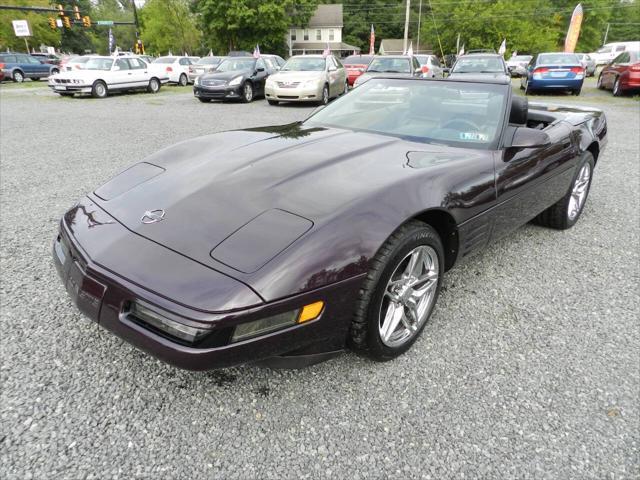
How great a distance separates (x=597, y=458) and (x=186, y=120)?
10.2m

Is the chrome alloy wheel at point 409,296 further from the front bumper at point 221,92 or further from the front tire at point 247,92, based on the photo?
the front tire at point 247,92

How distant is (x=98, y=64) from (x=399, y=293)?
16868 mm

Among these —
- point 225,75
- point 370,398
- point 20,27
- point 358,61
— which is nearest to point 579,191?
point 370,398

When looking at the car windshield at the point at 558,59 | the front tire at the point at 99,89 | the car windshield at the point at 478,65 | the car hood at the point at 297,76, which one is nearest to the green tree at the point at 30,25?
the front tire at the point at 99,89

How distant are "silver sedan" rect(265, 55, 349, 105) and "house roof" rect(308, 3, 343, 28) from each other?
60677mm

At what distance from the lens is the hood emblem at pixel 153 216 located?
196 centimetres

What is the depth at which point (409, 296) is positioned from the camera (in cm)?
219

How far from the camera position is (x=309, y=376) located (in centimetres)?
208

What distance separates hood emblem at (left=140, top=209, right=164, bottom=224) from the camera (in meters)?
1.96

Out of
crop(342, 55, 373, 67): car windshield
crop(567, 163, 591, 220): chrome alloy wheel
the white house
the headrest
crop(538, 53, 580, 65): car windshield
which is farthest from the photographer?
the white house

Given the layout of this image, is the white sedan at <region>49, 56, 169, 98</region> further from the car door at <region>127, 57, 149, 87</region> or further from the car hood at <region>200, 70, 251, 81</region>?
the car hood at <region>200, 70, 251, 81</region>

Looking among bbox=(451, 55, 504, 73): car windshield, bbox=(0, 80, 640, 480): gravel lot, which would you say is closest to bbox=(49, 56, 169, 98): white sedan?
bbox=(451, 55, 504, 73): car windshield

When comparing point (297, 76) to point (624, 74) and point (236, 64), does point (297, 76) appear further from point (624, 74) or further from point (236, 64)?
point (624, 74)

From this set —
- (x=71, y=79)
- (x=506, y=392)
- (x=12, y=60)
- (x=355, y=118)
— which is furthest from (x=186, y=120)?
(x=12, y=60)
